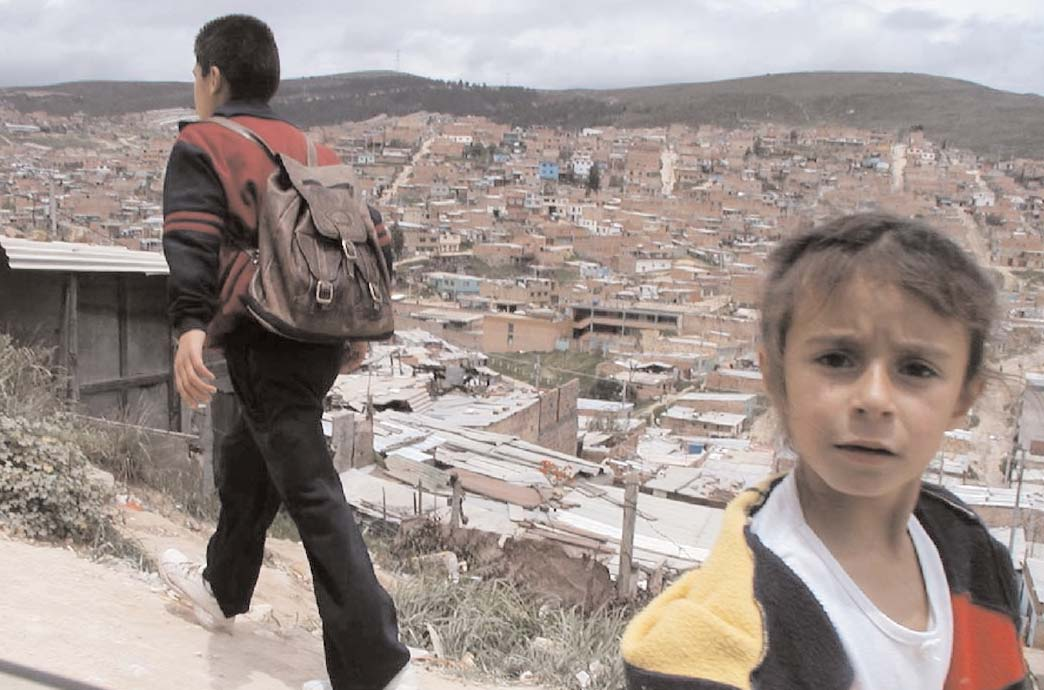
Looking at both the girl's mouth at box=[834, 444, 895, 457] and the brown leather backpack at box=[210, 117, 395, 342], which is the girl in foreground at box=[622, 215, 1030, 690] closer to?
the girl's mouth at box=[834, 444, 895, 457]

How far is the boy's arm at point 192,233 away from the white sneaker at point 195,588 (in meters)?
0.61

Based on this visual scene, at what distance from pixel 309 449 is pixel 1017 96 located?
97.9 metres

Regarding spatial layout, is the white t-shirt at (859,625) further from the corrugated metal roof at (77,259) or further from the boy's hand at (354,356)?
the corrugated metal roof at (77,259)

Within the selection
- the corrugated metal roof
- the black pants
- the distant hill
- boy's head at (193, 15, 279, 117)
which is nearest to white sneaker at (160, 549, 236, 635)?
the black pants

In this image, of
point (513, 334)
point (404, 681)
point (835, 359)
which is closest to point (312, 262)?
point (404, 681)

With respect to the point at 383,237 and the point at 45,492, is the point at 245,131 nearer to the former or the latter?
the point at 383,237

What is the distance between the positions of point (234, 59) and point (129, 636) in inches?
42.4

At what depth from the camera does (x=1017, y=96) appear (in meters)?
87.6

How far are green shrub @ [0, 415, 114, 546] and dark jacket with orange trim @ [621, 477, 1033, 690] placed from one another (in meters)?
2.06

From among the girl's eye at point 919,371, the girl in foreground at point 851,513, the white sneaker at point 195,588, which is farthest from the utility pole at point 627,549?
the girl's eye at point 919,371

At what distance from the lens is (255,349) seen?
165cm

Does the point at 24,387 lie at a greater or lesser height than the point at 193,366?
lesser

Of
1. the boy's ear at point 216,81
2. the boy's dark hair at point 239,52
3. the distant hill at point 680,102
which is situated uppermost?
the distant hill at point 680,102

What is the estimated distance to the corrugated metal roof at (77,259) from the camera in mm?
3648
